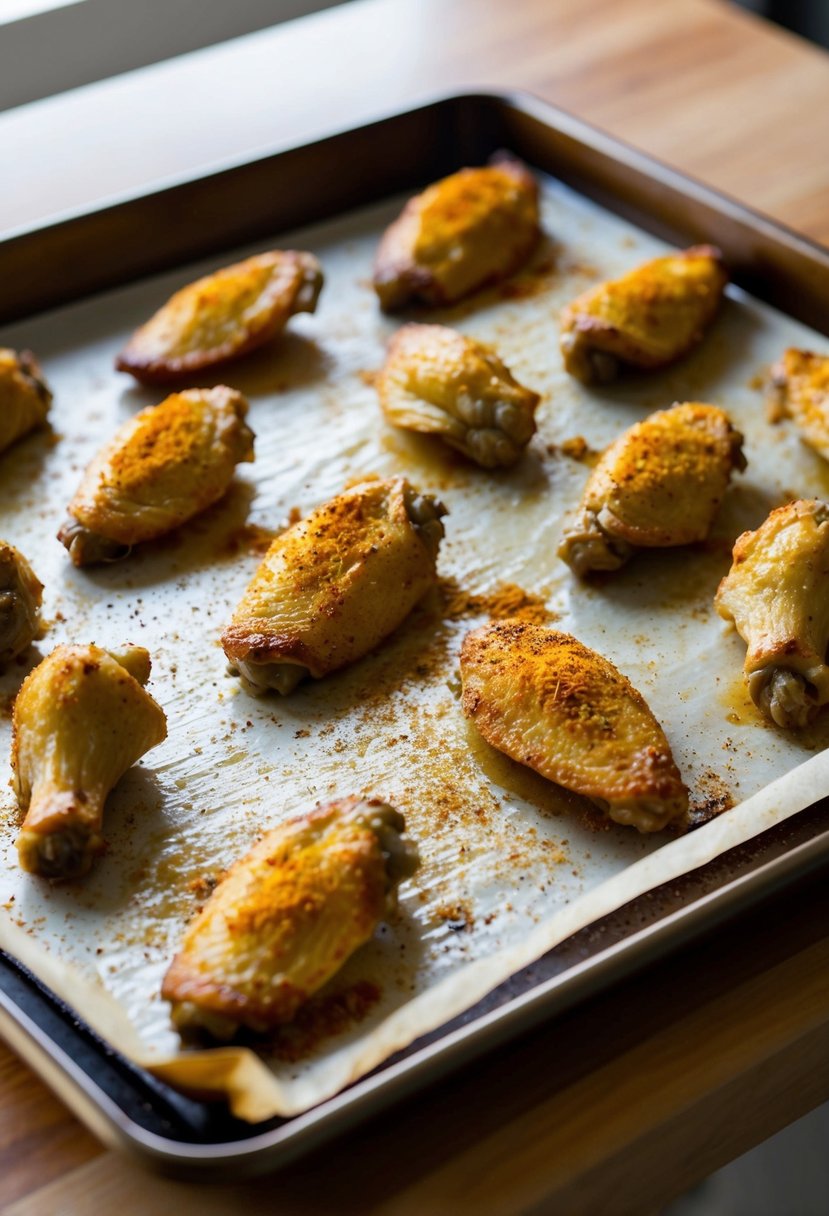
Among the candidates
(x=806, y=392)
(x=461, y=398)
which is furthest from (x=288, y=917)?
(x=806, y=392)

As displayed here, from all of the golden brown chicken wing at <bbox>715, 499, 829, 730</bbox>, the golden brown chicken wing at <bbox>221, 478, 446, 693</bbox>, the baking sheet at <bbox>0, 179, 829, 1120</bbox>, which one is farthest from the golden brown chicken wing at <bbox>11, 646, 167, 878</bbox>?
the golden brown chicken wing at <bbox>715, 499, 829, 730</bbox>

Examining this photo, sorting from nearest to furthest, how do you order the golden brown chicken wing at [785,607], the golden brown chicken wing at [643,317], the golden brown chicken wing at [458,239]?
the golden brown chicken wing at [785,607], the golden brown chicken wing at [643,317], the golden brown chicken wing at [458,239]

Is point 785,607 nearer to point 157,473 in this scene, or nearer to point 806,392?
point 806,392

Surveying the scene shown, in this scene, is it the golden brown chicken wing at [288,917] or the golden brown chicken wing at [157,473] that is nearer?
the golden brown chicken wing at [288,917]

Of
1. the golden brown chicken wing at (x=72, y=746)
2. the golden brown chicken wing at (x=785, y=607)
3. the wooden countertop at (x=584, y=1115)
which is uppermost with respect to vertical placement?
the golden brown chicken wing at (x=72, y=746)

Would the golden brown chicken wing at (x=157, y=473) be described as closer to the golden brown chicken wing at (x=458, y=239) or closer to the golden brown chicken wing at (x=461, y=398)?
the golden brown chicken wing at (x=461, y=398)

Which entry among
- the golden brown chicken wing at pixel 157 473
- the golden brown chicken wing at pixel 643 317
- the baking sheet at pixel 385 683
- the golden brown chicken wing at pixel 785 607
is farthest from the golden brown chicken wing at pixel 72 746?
the golden brown chicken wing at pixel 643 317

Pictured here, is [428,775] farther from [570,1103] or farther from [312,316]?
[312,316]

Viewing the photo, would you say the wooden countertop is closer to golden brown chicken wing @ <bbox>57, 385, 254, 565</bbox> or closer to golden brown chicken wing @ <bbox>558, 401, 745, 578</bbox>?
golden brown chicken wing @ <bbox>558, 401, 745, 578</bbox>
